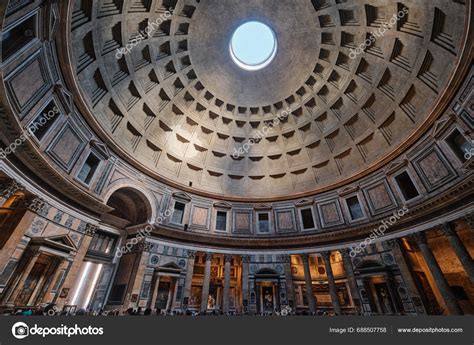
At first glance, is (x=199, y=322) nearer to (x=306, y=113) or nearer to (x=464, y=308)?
(x=464, y=308)

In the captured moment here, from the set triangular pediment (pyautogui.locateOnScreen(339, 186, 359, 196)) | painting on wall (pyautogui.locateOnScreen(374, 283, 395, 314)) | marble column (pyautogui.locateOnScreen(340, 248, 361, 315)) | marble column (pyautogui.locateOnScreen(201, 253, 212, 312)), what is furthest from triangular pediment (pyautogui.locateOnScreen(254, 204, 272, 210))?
painting on wall (pyautogui.locateOnScreen(374, 283, 395, 314))

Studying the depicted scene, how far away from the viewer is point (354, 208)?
18812mm

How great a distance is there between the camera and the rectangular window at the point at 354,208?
18302 mm

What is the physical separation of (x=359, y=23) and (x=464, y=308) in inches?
830

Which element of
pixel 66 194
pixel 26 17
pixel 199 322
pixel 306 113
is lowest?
pixel 199 322

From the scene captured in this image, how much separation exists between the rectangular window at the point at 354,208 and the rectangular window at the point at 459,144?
24.1 feet

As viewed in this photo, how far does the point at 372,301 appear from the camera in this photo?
15125mm

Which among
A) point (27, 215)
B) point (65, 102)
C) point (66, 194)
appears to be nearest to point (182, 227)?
point (66, 194)

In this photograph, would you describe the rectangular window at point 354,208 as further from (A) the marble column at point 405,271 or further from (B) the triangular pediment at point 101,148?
(B) the triangular pediment at point 101,148

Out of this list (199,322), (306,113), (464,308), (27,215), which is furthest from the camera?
(306,113)

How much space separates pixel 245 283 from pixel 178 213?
8459mm

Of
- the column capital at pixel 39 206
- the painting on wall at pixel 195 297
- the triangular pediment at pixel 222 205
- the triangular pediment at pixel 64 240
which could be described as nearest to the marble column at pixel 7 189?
the column capital at pixel 39 206

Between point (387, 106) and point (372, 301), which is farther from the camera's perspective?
point (387, 106)

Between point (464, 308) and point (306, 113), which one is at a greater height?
point (306, 113)
